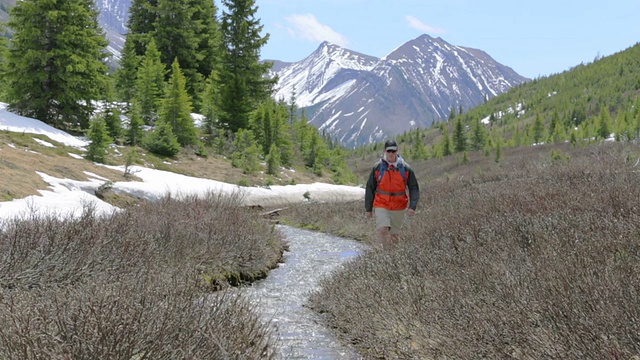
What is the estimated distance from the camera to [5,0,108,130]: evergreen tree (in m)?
22.2

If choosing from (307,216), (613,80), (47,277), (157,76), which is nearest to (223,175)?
(307,216)

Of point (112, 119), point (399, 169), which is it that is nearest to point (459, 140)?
point (112, 119)

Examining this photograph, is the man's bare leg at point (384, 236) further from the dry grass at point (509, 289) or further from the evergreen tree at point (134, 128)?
the evergreen tree at point (134, 128)

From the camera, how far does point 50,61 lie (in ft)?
75.1

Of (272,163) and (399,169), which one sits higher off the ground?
(399,169)

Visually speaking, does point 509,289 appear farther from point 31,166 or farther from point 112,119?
point 112,119

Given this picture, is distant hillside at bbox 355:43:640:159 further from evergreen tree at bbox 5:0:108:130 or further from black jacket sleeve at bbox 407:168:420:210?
black jacket sleeve at bbox 407:168:420:210

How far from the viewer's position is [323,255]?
40.3 feet

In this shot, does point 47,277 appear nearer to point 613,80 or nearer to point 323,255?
point 323,255

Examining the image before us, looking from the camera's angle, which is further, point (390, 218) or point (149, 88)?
point (149, 88)

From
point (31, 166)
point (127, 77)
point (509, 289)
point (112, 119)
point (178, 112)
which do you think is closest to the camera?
point (509, 289)

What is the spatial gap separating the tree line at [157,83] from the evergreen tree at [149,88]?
62 millimetres

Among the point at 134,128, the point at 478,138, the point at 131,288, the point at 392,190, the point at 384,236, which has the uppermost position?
the point at 478,138

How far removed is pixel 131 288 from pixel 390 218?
5.52 metres
